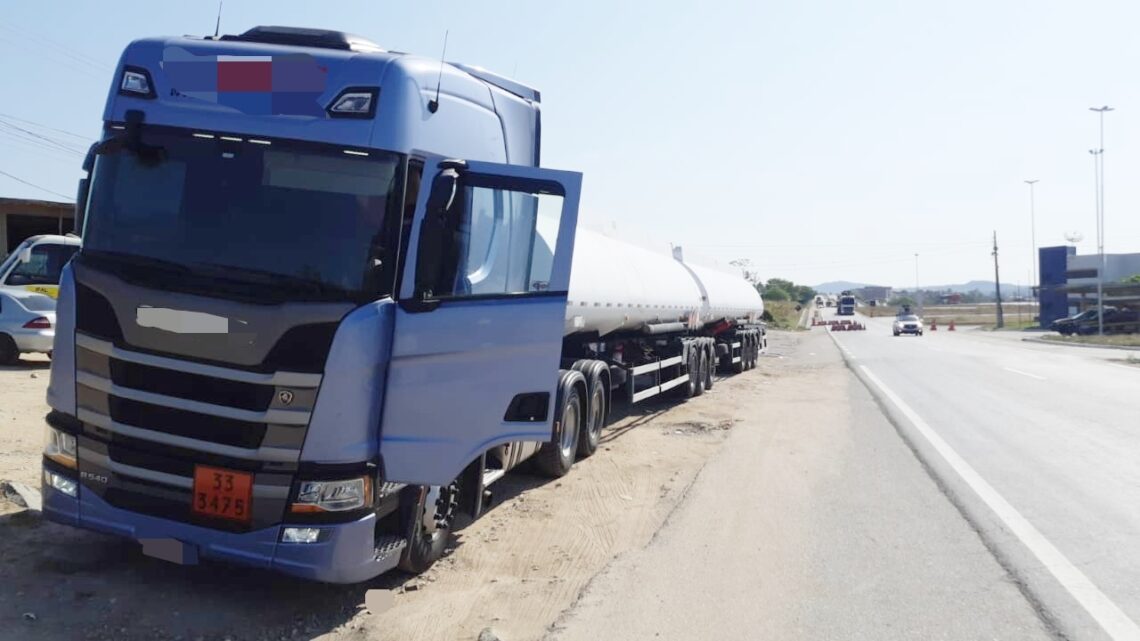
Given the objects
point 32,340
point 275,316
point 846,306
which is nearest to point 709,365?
point 32,340

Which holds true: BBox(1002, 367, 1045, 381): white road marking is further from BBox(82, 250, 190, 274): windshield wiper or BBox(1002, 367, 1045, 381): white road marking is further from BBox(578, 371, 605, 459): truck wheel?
BBox(82, 250, 190, 274): windshield wiper

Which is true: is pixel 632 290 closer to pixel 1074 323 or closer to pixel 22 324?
pixel 22 324

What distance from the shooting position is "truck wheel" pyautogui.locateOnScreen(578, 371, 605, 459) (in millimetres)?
9633

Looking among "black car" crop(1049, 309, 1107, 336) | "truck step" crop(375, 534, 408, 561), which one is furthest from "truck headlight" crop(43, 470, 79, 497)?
"black car" crop(1049, 309, 1107, 336)

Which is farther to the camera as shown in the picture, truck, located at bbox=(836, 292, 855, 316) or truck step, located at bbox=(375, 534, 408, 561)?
truck, located at bbox=(836, 292, 855, 316)

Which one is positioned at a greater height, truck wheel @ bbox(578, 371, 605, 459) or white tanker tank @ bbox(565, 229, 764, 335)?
white tanker tank @ bbox(565, 229, 764, 335)

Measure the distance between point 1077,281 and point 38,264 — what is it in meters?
88.9

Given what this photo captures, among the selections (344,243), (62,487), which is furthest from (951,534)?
(62,487)

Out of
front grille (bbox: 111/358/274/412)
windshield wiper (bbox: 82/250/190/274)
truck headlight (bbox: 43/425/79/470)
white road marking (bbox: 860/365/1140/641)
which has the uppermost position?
windshield wiper (bbox: 82/250/190/274)

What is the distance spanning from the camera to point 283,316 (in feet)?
14.9

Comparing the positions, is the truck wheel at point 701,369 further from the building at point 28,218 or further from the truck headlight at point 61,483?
the building at point 28,218

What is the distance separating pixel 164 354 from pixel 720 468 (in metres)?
6.40

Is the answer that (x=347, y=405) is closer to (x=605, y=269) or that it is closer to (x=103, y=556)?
(x=103, y=556)

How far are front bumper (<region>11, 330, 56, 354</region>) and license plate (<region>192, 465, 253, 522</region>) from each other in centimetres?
1250
